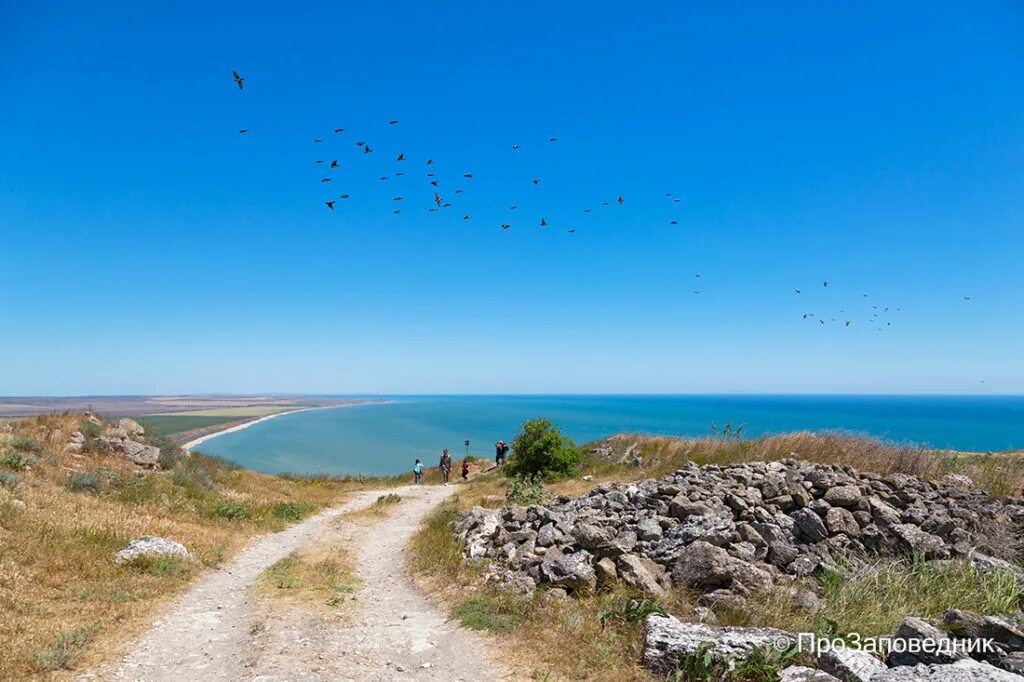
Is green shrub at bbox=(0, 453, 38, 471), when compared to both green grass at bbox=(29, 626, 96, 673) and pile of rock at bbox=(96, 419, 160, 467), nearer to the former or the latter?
pile of rock at bbox=(96, 419, 160, 467)

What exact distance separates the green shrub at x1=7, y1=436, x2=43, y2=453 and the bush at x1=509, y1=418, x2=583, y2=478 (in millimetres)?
20360

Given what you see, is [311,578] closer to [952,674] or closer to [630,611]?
[630,611]

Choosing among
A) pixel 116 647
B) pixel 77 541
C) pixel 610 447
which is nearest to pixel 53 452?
pixel 77 541

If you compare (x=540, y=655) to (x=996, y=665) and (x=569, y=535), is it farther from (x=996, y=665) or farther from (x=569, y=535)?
(x=996, y=665)

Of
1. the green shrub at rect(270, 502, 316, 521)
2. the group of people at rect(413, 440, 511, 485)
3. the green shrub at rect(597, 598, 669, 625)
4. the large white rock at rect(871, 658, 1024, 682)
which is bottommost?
the group of people at rect(413, 440, 511, 485)

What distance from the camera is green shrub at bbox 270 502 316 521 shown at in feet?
60.7

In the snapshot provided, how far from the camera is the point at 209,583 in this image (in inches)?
440

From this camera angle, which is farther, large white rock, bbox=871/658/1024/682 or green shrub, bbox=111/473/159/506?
green shrub, bbox=111/473/159/506

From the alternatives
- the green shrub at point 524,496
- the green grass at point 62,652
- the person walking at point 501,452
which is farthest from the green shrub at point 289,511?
the person walking at point 501,452

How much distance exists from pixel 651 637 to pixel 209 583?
375 inches

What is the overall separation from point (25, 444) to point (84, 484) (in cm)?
364

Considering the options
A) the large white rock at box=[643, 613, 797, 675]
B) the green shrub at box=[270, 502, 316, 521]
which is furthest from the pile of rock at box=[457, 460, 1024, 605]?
the green shrub at box=[270, 502, 316, 521]

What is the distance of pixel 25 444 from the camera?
57.5ft

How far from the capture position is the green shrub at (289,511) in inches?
729
